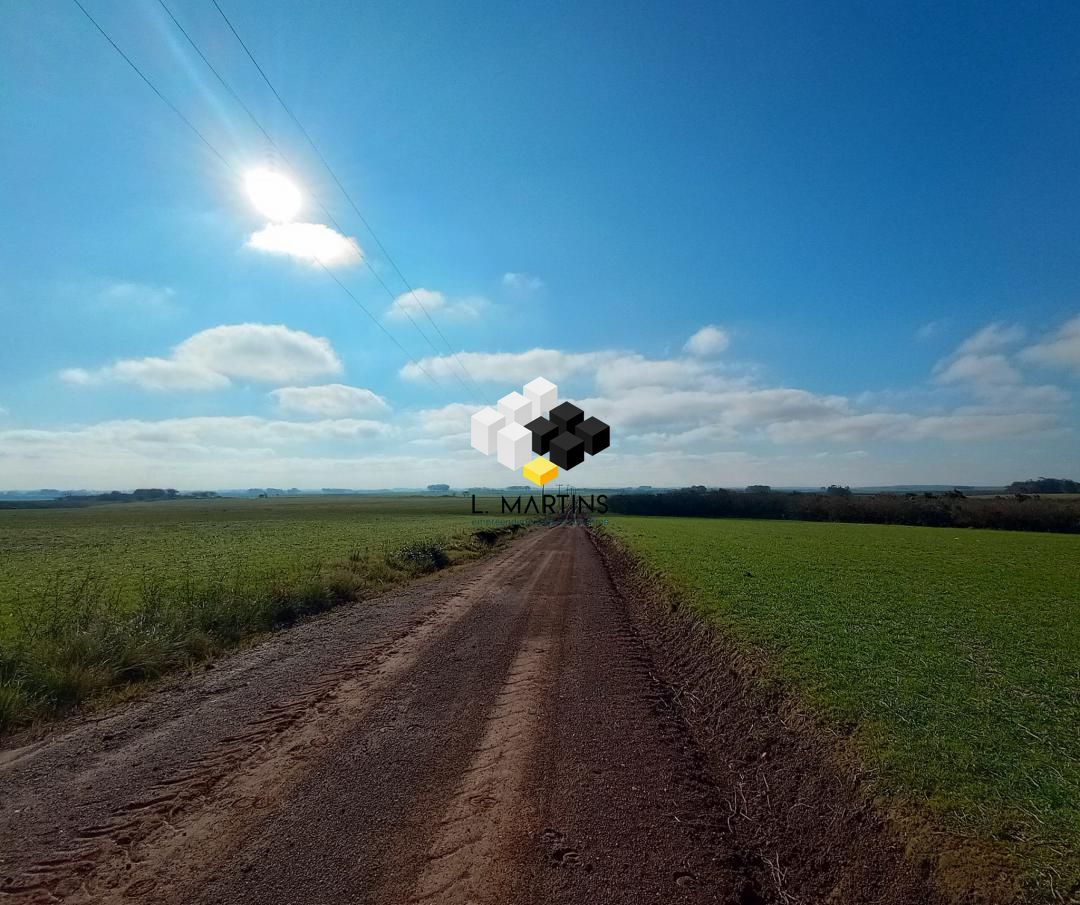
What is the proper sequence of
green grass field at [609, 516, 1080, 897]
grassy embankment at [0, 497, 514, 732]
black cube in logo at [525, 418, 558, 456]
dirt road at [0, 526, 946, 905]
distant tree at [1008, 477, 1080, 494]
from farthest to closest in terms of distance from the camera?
distant tree at [1008, 477, 1080, 494], black cube in logo at [525, 418, 558, 456], grassy embankment at [0, 497, 514, 732], green grass field at [609, 516, 1080, 897], dirt road at [0, 526, 946, 905]

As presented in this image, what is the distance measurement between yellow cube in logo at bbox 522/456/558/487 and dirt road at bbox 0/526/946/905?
120 ft

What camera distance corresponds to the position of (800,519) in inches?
3460

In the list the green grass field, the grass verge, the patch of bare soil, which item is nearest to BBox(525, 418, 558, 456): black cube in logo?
the green grass field

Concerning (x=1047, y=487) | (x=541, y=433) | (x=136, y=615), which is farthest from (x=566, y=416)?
(x=1047, y=487)

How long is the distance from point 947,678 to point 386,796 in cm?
823

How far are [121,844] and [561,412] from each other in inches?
1485

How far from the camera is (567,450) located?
1671 inches

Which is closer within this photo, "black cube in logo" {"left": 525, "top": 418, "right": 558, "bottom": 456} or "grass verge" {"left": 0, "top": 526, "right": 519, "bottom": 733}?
"grass verge" {"left": 0, "top": 526, "right": 519, "bottom": 733}

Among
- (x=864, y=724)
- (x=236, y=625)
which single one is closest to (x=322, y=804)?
(x=864, y=724)

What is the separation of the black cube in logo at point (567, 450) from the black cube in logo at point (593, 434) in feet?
1.42

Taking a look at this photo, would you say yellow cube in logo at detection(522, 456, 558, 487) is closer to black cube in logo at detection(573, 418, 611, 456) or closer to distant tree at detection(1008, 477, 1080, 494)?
black cube in logo at detection(573, 418, 611, 456)

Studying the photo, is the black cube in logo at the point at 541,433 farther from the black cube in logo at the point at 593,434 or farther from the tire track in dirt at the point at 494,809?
the tire track in dirt at the point at 494,809

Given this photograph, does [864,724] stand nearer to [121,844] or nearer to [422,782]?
[422,782]

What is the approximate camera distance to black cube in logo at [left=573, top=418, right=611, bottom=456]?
137 feet
